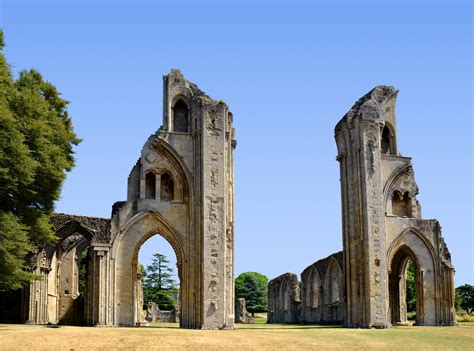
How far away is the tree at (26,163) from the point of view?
2484 centimetres

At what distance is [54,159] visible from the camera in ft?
93.4

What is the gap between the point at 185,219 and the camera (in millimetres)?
31109

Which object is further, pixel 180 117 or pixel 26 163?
pixel 180 117

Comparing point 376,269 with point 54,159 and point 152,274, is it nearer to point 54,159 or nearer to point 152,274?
point 54,159

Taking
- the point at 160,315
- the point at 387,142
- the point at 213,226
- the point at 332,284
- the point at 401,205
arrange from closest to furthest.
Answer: the point at 213,226 → the point at 401,205 → the point at 387,142 → the point at 332,284 → the point at 160,315

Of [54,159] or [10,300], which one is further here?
[10,300]

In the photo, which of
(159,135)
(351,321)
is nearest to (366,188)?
(351,321)

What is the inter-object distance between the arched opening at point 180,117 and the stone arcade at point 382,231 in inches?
301

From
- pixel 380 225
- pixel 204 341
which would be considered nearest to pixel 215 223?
pixel 380 225

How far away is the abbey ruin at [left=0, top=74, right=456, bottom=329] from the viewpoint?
29859mm

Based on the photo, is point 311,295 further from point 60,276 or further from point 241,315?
point 60,276

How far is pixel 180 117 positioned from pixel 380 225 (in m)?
10.6

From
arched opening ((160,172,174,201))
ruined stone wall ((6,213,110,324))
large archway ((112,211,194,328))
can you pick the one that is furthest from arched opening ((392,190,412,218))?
ruined stone wall ((6,213,110,324))

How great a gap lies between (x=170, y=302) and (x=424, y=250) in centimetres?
4010
